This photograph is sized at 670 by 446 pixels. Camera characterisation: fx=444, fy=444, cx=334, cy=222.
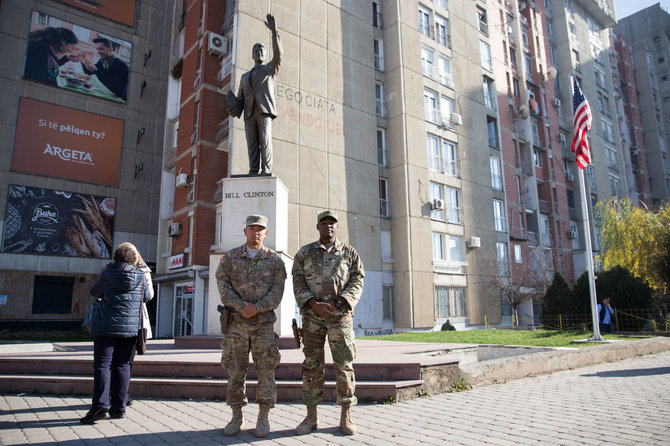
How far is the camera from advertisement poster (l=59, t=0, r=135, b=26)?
30028 mm

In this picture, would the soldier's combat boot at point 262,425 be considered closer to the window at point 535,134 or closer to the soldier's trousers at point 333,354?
the soldier's trousers at point 333,354

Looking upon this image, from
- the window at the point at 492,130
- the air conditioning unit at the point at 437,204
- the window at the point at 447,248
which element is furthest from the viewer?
the window at the point at 492,130

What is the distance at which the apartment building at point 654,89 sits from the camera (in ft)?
183

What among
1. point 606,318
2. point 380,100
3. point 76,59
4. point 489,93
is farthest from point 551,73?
point 76,59

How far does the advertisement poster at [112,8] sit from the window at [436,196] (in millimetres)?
24988

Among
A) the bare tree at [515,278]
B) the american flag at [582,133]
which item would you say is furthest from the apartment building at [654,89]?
the american flag at [582,133]

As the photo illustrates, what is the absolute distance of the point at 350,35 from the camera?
2775cm

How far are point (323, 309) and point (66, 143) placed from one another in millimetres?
29777

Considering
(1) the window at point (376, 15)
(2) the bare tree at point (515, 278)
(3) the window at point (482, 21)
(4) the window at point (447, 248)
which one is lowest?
(2) the bare tree at point (515, 278)

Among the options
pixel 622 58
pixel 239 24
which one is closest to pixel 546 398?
pixel 239 24

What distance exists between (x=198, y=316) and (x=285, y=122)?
1100cm

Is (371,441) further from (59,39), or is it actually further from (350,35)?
(59,39)

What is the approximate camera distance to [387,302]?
26.8m

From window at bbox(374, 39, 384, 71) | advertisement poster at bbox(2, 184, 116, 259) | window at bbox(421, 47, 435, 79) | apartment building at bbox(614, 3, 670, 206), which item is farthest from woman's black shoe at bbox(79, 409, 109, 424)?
apartment building at bbox(614, 3, 670, 206)
